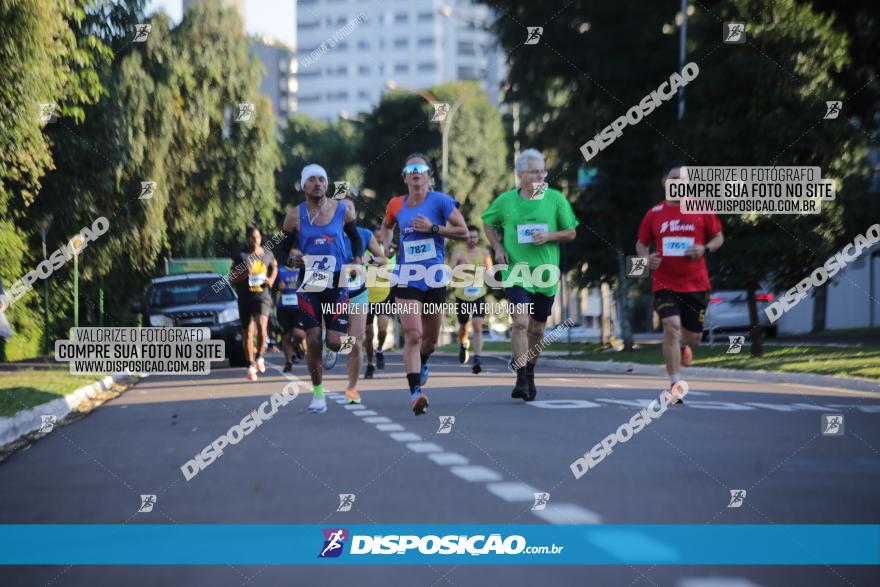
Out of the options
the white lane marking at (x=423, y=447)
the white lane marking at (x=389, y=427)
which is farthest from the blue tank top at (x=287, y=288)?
the white lane marking at (x=423, y=447)

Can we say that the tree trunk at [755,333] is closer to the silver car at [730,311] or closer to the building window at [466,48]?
the silver car at [730,311]

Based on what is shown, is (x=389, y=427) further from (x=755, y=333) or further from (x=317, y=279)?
(x=755, y=333)

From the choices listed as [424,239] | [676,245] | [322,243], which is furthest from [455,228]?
[676,245]

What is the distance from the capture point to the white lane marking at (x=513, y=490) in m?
6.96

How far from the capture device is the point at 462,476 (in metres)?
7.82

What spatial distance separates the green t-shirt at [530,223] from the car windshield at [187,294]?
14.1 m

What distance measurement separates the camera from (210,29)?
119 ft

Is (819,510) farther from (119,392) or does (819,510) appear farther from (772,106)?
(772,106)

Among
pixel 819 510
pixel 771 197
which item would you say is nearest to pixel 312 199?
pixel 819 510

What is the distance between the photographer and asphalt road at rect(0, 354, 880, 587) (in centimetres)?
536

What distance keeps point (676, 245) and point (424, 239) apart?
2.70 meters

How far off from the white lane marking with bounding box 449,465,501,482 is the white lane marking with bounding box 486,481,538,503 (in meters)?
0.20

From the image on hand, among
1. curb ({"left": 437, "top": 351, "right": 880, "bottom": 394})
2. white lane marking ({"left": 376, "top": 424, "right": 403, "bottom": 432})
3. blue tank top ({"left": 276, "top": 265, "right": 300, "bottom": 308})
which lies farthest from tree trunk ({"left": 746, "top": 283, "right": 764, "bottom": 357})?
white lane marking ({"left": 376, "top": 424, "right": 403, "bottom": 432})

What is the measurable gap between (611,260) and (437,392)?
15857 mm
